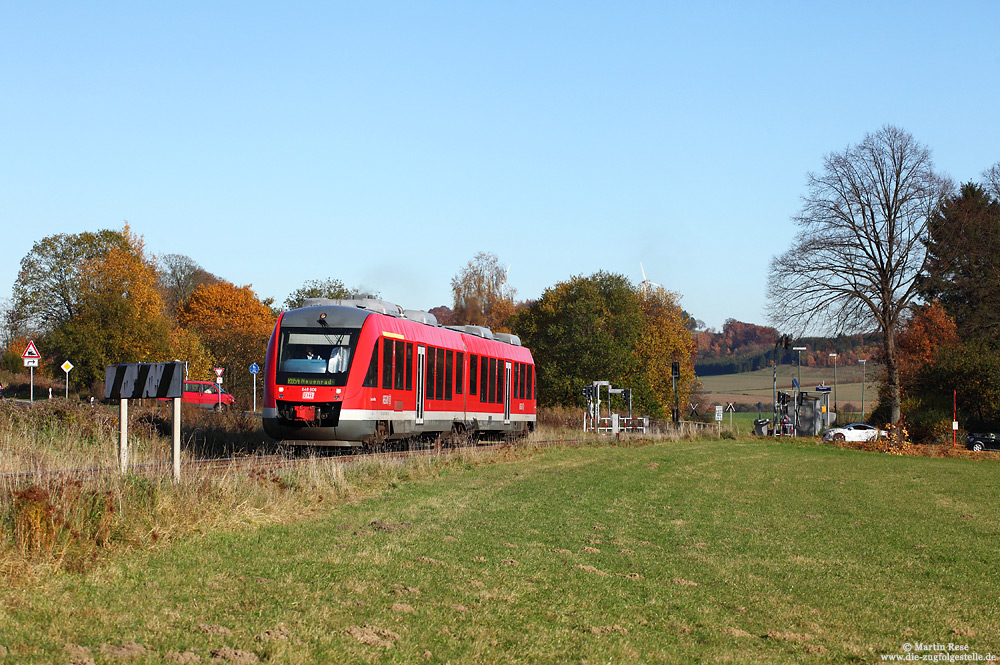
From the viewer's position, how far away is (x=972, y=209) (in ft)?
196

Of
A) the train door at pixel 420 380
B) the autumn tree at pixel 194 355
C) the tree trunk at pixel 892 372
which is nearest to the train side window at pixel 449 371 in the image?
the train door at pixel 420 380

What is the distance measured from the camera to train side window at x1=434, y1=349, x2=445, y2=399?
25984mm

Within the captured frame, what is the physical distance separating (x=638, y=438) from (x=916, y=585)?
26.9 m

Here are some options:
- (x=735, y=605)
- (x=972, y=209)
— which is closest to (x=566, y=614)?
(x=735, y=605)

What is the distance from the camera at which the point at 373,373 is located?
22.0 m

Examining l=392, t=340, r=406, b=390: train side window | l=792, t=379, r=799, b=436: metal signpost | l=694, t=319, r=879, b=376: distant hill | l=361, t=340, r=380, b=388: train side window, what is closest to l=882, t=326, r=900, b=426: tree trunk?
l=792, t=379, r=799, b=436: metal signpost

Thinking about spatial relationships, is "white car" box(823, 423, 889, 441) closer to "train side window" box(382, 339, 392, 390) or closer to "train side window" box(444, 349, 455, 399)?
"train side window" box(444, 349, 455, 399)

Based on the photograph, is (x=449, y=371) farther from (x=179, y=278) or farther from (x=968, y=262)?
(x=179, y=278)

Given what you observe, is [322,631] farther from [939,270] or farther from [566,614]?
[939,270]

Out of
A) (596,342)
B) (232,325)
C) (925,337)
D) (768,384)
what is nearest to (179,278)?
(232,325)

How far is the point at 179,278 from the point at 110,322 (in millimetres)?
40305

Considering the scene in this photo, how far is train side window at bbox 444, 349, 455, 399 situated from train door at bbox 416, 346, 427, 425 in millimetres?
1823

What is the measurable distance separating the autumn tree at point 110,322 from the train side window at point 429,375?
114ft

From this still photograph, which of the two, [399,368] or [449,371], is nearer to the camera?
[399,368]
